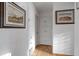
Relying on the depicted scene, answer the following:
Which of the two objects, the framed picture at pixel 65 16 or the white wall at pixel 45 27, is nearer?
the framed picture at pixel 65 16

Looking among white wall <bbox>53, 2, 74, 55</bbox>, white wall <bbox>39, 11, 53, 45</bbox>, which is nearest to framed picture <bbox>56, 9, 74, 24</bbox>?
white wall <bbox>53, 2, 74, 55</bbox>

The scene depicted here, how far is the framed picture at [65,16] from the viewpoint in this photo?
3.93 meters

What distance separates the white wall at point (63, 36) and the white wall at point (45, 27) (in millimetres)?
2139

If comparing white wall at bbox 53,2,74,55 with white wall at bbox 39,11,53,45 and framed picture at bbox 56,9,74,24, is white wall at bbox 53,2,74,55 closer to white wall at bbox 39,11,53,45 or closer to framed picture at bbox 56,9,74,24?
framed picture at bbox 56,9,74,24

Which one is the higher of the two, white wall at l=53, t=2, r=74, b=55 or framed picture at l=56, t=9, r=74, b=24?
framed picture at l=56, t=9, r=74, b=24

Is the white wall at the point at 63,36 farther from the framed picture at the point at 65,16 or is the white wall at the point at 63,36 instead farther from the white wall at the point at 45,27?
the white wall at the point at 45,27

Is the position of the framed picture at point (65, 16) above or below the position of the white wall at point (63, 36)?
above

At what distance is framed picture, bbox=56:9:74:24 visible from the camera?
3.93m

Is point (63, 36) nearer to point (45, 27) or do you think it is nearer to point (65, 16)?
point (65, 16)

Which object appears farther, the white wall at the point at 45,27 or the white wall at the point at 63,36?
the white wall at the point at 45,27

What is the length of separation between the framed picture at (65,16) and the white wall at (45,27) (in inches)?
85.6

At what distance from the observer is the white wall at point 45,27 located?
6.30 meters

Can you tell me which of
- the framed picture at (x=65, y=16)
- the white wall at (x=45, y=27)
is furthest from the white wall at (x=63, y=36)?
the white wall at (x=45, y=27)

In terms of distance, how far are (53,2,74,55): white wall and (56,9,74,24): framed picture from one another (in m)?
0.11
